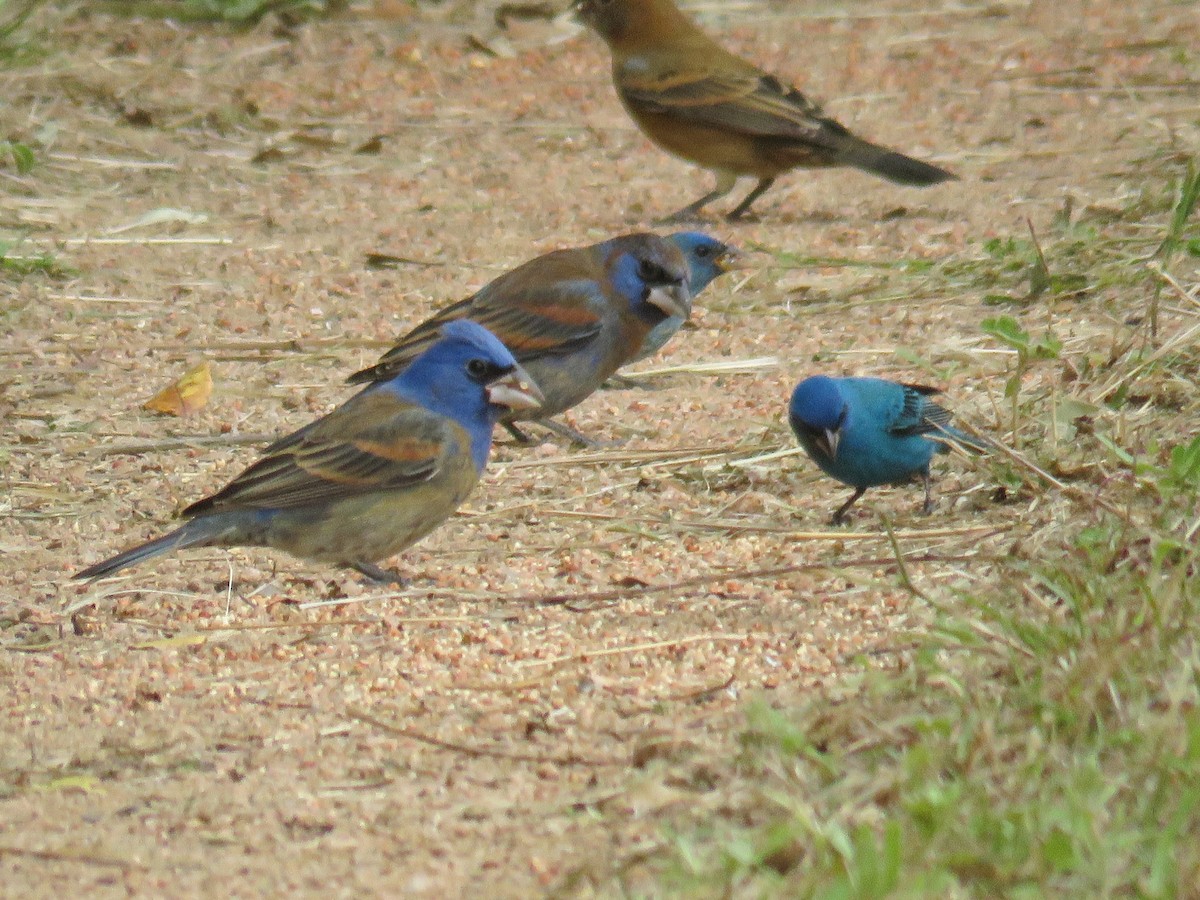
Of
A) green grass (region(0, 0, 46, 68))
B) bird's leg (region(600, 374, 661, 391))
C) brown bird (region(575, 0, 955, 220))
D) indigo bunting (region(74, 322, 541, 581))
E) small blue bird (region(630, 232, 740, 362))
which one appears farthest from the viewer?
green grass (region(0, 0, 46, 68))

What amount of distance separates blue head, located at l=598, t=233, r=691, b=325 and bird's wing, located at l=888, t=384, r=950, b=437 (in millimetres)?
1555

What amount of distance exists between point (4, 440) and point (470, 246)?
285cm

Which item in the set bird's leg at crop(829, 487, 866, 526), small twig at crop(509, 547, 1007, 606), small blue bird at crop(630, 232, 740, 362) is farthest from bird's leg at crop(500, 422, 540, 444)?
small twig at crop(509, 547, 1007, 606)

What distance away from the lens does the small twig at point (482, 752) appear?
3.54 metres

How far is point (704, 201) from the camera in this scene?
363 inches

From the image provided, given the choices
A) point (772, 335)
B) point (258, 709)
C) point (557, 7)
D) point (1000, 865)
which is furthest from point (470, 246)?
point (1000, 865)

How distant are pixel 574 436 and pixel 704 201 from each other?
3.02 meters

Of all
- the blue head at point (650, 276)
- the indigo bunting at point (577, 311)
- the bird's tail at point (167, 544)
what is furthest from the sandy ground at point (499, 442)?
the blue head at point (650, 276)

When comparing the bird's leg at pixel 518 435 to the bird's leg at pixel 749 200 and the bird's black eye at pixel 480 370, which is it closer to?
the bird's black eye at pixel 480 370

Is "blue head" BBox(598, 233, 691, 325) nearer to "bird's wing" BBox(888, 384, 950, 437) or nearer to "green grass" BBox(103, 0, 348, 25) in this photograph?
"bird's wing" BBox(888, 384, 950, 437)

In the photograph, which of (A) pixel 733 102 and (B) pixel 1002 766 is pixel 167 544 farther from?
(A) pixel 733 102

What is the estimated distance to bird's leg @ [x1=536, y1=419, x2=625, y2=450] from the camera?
6.41 m

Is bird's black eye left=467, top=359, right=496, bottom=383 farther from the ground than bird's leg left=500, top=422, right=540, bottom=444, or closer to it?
farther from the ground

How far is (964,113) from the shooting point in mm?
10242
